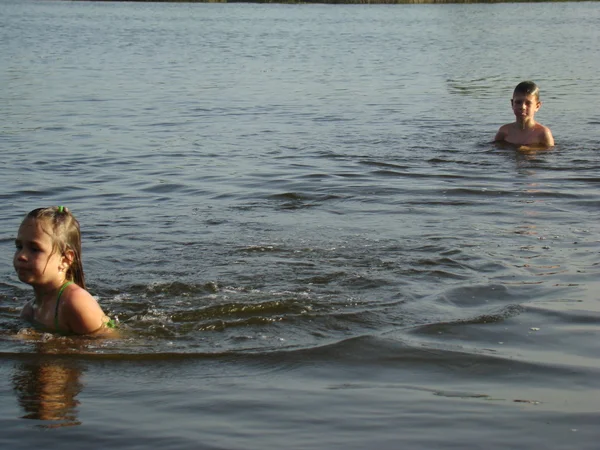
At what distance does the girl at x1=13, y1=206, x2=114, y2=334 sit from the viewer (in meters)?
5.05

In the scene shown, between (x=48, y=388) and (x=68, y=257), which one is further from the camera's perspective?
(x=68, y=257)

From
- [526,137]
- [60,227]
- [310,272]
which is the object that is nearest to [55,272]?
[60,227]

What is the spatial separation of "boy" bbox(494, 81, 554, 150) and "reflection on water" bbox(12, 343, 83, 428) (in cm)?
828

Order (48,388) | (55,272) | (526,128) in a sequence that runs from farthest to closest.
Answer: (526,128) → (55,272) → (48,388)

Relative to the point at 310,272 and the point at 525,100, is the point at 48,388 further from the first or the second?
the point at 525,100

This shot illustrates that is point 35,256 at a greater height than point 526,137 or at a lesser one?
lesser

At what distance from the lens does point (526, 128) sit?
12336 millimetres

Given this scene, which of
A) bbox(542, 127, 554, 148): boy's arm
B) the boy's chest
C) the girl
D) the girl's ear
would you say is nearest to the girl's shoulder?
the girl

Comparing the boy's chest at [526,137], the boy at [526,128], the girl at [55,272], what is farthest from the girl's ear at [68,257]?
the boy's chest at [526,137]

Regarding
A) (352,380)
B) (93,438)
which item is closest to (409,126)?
(352,380)

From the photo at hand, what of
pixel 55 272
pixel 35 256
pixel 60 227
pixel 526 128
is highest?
pixel 526 128

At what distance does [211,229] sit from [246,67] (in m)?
17.7

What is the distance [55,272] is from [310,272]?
2130mm

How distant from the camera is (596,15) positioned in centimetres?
5116
